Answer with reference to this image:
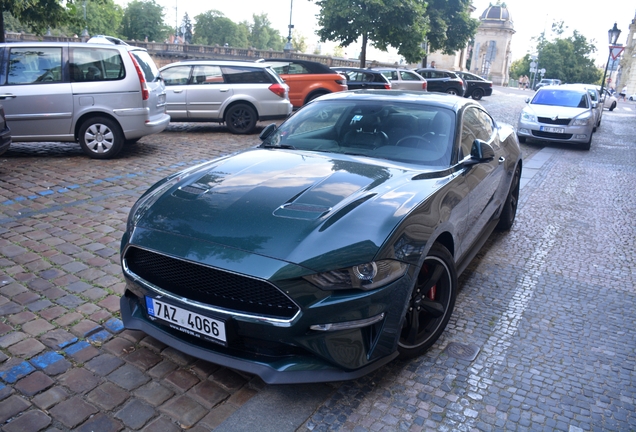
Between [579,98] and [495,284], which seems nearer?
[495,284]

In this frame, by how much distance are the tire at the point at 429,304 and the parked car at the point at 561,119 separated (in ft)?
38.5

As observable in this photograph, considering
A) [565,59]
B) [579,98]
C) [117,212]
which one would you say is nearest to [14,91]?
[117,212]

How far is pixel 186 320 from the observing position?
2914mm

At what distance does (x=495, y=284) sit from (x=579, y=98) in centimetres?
1207

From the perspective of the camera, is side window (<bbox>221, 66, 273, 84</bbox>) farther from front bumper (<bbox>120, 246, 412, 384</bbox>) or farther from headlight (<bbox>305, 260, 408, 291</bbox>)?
headlight (<bbox>305, 260, 408, 291</bbox>)

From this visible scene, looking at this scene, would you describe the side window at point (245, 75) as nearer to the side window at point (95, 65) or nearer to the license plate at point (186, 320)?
the side window at point (95, 65)

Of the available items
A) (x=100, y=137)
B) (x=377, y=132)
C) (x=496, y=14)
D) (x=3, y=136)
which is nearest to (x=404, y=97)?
(x=377, y=132)

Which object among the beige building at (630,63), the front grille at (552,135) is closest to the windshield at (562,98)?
the front grille at (552,135)

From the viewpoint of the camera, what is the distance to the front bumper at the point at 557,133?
44.9 ft

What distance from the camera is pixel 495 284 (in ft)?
15.9

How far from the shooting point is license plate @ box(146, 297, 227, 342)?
9.20ft

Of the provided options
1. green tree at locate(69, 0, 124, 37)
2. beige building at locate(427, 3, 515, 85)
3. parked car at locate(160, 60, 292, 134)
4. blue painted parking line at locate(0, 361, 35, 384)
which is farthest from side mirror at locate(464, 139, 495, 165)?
green tree at locate(69, 0, 124, 37)

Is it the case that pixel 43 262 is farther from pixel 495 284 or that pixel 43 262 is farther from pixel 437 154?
pixel 495 284

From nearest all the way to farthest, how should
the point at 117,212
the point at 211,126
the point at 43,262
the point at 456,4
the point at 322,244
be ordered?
the point at 322,244
the point at 43,262
the point at 117,212
the point at 211,126
the point at 456,4
